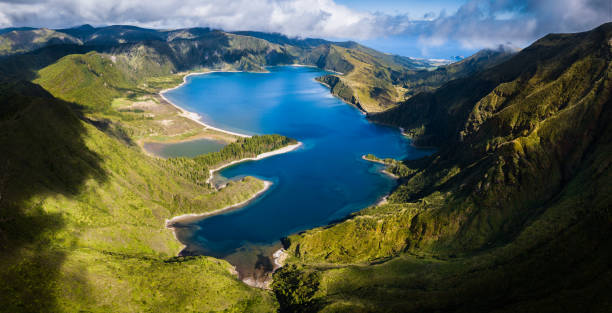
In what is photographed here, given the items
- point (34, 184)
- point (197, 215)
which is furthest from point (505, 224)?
point (34, 184)

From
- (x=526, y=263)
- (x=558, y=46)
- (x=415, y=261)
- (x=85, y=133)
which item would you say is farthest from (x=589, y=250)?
(x=558, y=46)

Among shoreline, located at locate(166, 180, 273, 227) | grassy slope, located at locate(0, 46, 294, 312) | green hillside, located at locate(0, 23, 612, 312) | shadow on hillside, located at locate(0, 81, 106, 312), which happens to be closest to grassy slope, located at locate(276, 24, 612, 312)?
green hillside, located at locate(0, 23, 612, 312)

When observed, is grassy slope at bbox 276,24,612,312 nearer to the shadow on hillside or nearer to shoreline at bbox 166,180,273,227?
shoreline at bbox 166,180,273,227

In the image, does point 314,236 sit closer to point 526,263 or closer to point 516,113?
point 526,263

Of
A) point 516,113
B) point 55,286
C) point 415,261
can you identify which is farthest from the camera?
point 516,113

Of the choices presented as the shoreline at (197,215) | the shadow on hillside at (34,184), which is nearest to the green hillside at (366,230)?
the shadow on hillside at (34,184)
